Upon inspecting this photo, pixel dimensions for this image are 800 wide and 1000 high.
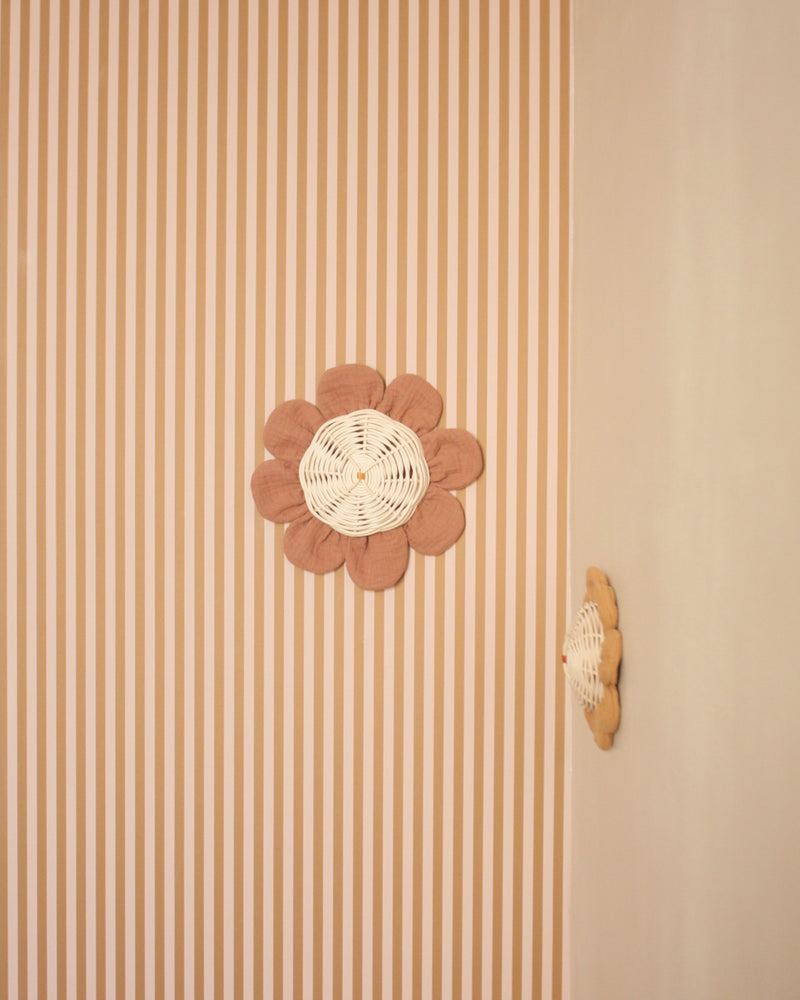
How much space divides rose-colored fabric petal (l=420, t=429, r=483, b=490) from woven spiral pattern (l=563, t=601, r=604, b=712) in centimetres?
44

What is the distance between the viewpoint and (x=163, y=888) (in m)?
1.99

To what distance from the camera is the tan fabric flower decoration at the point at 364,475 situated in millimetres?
1888

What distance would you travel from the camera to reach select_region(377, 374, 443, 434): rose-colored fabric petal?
75.4 inches

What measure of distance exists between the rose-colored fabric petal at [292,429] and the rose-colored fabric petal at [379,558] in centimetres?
24

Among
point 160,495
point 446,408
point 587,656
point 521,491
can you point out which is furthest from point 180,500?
point 587,656

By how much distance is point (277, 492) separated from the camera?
1926 millimetres

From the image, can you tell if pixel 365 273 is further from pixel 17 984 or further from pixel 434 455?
pixel 17 984

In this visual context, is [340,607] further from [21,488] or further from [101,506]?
[21,488]

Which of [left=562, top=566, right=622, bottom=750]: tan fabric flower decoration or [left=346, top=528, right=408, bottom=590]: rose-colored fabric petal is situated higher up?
[left=346, top=528, right=408, bottom=590]: rose-colored fabric petal

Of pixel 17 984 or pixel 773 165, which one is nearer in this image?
pixel 773 165

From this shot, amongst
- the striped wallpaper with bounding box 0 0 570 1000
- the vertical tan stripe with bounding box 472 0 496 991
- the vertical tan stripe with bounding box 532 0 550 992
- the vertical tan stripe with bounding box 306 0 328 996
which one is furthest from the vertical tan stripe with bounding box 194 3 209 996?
the vertical tan stripe with bounding box 532 0 550 992

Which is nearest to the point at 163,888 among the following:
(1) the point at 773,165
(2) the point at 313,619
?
(2) the point at 313,619

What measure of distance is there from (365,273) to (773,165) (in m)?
1.33

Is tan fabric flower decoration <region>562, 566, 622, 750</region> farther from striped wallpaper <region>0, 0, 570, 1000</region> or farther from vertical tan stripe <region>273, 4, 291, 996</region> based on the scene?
vertical tan stripe <region>273, 4, 291, 996</region>
